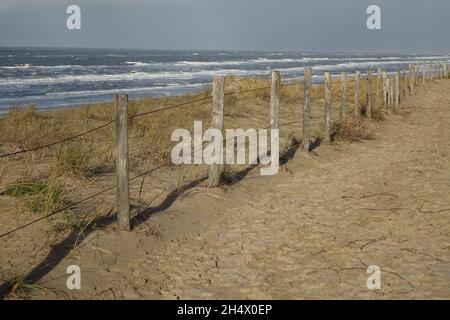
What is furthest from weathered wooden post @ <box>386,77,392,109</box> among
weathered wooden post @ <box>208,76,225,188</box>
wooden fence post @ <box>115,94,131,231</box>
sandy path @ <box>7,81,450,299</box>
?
wooden fence post @ <box>115,94,131,231</box>

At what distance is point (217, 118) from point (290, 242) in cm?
219

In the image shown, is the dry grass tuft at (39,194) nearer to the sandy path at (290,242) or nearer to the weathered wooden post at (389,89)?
the sandy path at (290,242)

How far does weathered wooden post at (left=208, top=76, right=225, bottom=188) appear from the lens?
672 centimetres

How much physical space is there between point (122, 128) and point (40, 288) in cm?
171

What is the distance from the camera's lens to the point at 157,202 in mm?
6246

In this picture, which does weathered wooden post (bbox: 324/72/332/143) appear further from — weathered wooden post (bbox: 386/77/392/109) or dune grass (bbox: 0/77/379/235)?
weathered wooden post (bbox: 386/77/392/109)

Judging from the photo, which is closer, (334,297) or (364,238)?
(334,297)

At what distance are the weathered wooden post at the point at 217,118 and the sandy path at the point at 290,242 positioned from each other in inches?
8.2

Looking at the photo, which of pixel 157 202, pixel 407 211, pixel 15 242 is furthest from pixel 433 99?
pixel 15 242

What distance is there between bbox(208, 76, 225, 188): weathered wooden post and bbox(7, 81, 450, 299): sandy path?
0.21 m

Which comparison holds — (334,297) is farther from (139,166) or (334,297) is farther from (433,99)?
(433,99)


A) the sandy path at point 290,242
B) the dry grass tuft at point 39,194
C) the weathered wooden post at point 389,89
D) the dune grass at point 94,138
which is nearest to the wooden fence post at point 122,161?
the sandy path at point 290,242

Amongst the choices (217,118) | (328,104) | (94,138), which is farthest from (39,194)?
(328,104)

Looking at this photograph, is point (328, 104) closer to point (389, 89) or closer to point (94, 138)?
point (94, 138)
